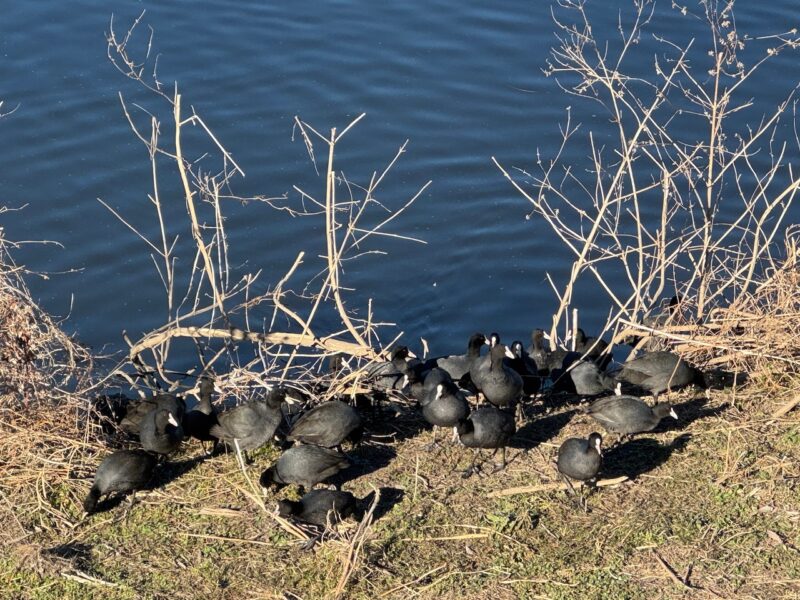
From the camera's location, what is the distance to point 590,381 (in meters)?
8.77

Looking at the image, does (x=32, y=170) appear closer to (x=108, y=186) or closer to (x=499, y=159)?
(x=108, y=186)

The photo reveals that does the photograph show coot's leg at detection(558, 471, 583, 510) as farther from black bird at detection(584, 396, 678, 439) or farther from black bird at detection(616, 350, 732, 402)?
black bird at detection(616, 350, 732, 402)

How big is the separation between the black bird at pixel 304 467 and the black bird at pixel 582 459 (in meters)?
1.38

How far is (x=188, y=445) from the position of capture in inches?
313

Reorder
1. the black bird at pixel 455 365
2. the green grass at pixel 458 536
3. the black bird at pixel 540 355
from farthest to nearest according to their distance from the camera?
1. the black bird at pixel 540 355
2. the black bird at pixel 455 365
3. the green grass at pixel 458 536

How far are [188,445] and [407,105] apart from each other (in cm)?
901

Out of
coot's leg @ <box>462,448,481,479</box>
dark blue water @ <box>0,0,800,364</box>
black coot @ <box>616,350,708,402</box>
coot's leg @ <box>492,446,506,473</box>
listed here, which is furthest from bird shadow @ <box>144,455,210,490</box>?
dark blue water @ <box>0,0,800,364</box>

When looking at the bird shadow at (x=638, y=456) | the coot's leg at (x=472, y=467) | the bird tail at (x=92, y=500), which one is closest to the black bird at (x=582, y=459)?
the bird shadow at (x=638, y=456)

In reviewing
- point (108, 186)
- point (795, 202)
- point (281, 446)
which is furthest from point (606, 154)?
point (281, 446)

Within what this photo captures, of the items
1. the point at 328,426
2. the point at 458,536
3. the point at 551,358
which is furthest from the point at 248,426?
the point at 551,358

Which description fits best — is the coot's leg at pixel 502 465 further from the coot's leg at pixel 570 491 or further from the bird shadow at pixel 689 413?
the bird shadow at pixel 689 413

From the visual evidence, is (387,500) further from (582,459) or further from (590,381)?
(590,381)

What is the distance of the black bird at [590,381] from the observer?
28.7 ft

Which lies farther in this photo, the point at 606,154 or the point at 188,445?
the point at 606,154
